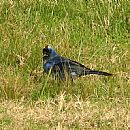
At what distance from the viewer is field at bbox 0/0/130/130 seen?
532 centimetres

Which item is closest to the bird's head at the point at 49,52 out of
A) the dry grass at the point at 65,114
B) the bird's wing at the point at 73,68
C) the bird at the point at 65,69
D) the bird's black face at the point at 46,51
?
the bird's black face at the point at 46,51

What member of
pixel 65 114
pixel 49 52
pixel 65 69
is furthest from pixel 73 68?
pixel 65 114

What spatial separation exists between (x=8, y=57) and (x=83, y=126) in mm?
2260

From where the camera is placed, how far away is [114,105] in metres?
5.69

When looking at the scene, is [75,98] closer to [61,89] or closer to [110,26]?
[61,89]

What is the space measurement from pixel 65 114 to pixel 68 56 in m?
1.94

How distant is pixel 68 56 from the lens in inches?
286

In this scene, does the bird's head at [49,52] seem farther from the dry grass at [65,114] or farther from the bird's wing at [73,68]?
the dry grass at [65,114]

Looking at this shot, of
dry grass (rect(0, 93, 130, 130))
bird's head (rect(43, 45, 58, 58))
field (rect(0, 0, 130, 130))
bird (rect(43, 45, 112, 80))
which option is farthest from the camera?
bird's head (rect(43, 45, 58, 58))

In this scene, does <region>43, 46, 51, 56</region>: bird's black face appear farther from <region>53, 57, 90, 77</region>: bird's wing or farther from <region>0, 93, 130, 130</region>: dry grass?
<region>0, 93, 130, 130</region>: dry grass

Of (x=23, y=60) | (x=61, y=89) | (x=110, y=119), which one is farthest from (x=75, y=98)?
(x=23, y=60)

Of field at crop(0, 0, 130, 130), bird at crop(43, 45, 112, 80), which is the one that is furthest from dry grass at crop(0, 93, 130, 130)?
bird at crop(43, 45, 112, 80)

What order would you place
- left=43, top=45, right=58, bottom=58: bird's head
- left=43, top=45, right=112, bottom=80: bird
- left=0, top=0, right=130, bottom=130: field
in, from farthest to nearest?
1. left=43, top=45, right=58, bottom=58: bird's head
2. left=43, top=45, right=112, bottom=80: bird
3. left=0, top=0, right=130, bottom=130: field

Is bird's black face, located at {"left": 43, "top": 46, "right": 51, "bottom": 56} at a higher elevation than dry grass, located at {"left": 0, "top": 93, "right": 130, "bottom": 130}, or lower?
higher
